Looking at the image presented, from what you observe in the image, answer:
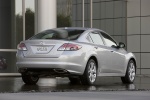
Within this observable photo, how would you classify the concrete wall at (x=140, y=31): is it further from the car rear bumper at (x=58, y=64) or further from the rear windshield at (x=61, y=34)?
the car rear bumper at (x=58, y=64)

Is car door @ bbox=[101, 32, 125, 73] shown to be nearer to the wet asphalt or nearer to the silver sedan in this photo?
the silver sedan

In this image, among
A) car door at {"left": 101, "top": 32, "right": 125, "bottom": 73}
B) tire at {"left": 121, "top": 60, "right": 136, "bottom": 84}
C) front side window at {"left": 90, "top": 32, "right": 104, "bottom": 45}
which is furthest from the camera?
tire at {"left": 121, "top": 60, "right": 136, "bottom": 84}

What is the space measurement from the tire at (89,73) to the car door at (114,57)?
0.70 metres

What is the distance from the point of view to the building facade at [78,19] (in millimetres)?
17875

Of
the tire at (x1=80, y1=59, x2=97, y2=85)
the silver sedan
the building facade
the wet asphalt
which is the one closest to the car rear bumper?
the silver sedan

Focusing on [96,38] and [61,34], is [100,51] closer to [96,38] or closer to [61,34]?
[96,38]

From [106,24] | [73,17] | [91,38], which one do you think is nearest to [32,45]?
[91,38]

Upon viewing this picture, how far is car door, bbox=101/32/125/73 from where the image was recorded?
12844 mm

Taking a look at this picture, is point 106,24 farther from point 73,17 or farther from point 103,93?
point 103,93

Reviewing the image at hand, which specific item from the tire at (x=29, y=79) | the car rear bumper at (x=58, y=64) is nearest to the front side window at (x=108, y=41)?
the car rear bumper at (x=58, y=64)

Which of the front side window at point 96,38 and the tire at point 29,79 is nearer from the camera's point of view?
the tire at point 29,79

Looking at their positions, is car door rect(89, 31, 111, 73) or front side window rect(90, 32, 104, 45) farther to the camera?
front side window rect(90, 32, 104, 45)

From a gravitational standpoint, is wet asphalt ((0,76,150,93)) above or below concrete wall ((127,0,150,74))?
below

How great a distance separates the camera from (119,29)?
2281cm
